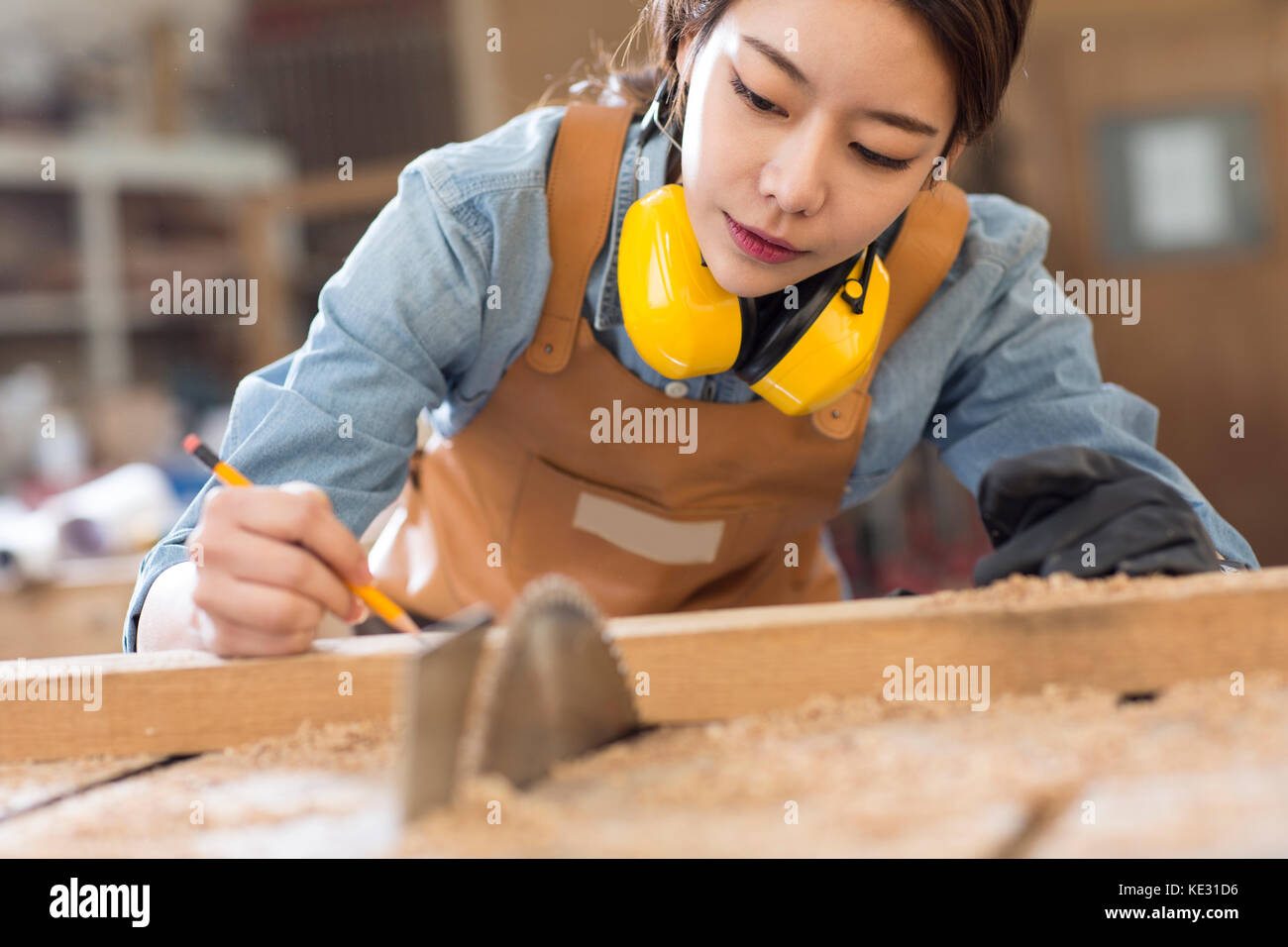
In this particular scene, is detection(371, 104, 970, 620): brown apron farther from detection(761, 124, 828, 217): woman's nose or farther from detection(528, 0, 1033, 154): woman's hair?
detection(761, 124, 828, 217): woman's nose

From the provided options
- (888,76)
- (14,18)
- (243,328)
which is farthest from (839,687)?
(14,18)

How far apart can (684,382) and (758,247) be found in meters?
0.25

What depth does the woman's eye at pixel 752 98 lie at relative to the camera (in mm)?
892

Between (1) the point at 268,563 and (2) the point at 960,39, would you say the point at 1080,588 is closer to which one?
(2) the point at 960,39

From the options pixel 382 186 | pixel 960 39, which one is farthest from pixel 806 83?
pixel 382 186

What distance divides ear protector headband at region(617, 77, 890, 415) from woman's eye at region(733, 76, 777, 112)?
14cm

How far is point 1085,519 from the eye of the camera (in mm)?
864

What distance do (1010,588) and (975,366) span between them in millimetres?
485

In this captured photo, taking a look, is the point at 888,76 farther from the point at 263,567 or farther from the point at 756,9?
the point at 263,567

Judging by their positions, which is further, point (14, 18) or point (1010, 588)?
point (14, 18)

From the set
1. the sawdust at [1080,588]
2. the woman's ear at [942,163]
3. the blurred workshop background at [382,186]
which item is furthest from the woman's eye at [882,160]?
the blurred workshop background at [382,186]

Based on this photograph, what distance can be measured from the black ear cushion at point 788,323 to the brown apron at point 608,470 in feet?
0.41

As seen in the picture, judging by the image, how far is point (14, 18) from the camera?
4.01m

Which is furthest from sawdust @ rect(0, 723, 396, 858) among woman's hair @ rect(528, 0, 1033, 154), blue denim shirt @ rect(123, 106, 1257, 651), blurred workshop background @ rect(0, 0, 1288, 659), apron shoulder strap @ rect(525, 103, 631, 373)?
blurred workshop background @ rect(0, 0, 1288, 659)
